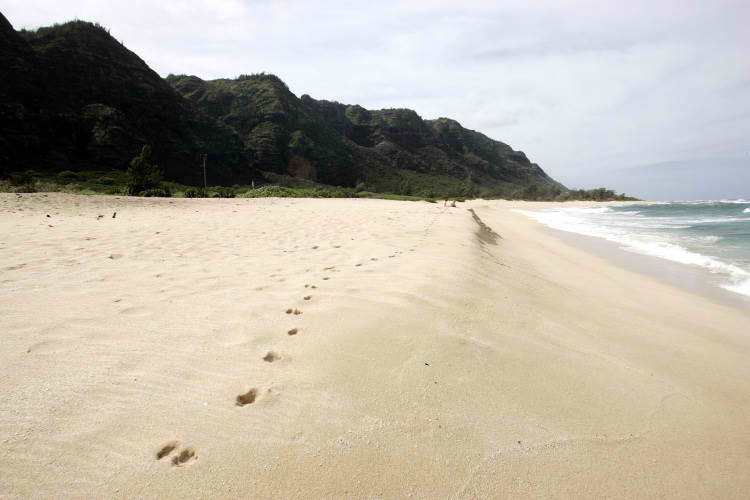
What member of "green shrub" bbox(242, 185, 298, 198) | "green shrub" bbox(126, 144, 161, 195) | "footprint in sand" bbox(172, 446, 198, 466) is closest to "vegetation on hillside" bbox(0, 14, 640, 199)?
"green shrub" bbox(126, 144, 161, 195)

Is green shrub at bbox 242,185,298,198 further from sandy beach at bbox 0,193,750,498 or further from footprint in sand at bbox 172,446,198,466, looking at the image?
footprint in sand at bbox 172,446,198,466

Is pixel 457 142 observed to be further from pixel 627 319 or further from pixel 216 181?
pixel 627 319

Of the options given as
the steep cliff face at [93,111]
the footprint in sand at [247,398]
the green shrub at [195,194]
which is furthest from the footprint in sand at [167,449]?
the steep cliff face at [93,111]

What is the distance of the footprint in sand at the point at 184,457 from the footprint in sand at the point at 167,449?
46 millimetres

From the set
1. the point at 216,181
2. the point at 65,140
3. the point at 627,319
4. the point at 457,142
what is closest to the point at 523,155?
the point at 457,142

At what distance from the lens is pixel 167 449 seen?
1.50 meters

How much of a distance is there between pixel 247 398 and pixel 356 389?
0.55 metres

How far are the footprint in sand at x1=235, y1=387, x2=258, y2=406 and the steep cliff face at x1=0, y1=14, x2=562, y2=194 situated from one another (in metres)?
40.3

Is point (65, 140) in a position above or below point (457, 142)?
below

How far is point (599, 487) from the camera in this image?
1.48 metres

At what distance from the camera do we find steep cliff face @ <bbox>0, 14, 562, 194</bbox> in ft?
117

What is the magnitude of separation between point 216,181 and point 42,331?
1927 inches

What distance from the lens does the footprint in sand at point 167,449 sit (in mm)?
1467

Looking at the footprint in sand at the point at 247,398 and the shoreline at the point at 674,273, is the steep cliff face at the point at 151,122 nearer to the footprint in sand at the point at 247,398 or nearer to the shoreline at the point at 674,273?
the footprint in sand at the point at 247,398
